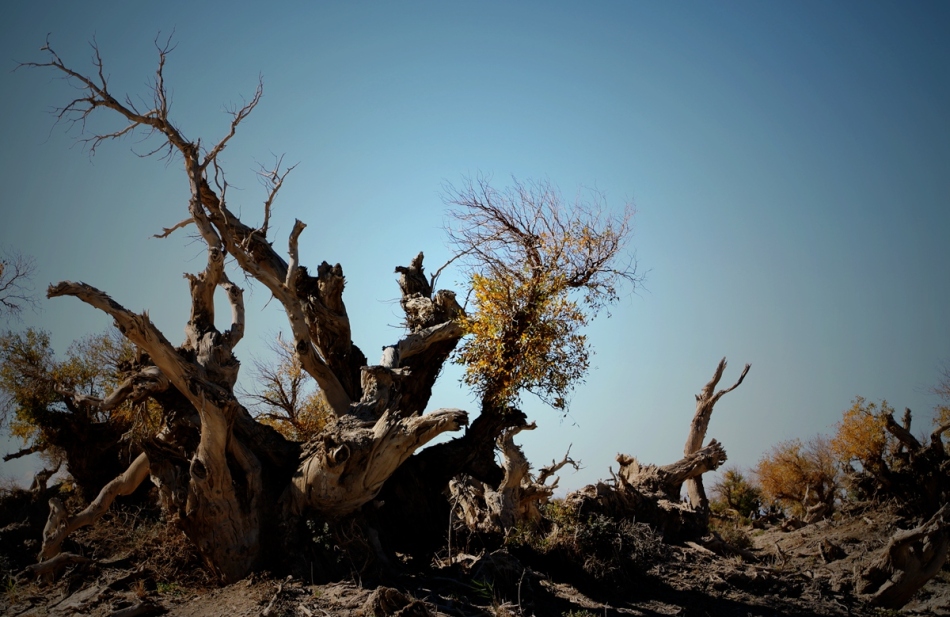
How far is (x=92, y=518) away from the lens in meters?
16.0

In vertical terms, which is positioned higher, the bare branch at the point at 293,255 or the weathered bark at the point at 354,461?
the bare branch at the point at 293,255

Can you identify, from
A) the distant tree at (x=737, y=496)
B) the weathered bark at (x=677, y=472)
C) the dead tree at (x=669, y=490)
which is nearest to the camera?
the dead tree at (x=669, y=490)

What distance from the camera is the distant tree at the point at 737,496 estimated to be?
33.8 metres

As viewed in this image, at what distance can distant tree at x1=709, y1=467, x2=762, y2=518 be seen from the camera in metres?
33.8

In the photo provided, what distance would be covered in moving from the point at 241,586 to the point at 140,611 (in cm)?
170

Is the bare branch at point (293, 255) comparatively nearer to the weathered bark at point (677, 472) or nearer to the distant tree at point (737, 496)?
the weathered bark at point (677, 472)

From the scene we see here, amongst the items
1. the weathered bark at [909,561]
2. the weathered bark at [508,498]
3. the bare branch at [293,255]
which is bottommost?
the weathered bark at [909,561]

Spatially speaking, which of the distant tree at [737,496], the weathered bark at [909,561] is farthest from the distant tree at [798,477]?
the weathered bark at [909,561]

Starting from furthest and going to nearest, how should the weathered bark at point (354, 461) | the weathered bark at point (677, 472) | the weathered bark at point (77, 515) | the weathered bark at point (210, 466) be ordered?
the weathered bark at point (677, 472) < the weathered bark at point (77, 515) < the weathered bark at point (354, 461) < the weathered bark at point (210, 466)

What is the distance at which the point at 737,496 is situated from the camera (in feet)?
Result: 114

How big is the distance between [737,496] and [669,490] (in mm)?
14634

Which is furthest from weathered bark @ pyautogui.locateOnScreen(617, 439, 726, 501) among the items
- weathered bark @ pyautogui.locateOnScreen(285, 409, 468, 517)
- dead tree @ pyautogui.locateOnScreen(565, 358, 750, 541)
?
weathered bark @ pyautogui.locateOnScreen(285, 409, 468, 517)

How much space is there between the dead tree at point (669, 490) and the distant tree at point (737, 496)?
10346mm

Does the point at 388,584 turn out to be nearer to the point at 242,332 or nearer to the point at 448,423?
the point at 448,423
